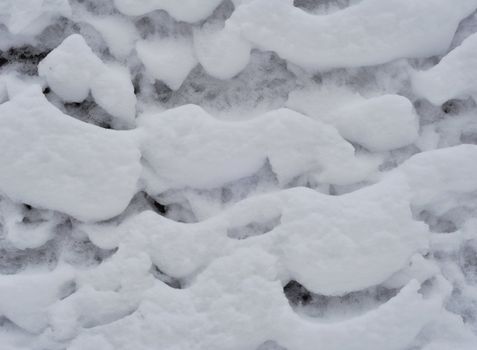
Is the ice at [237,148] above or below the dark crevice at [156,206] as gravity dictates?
above

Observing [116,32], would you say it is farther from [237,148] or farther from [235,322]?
[235,322]

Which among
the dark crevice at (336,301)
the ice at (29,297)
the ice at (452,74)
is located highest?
the ice at (452,74)

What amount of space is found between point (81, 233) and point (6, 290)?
0.36 feet

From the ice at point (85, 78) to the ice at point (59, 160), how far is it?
32mm

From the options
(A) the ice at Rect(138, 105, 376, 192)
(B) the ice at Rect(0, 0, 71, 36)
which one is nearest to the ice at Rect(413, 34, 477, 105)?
(A) the ice at Rect(138, 105, 376, 192)

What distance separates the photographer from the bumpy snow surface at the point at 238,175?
0.69 meters

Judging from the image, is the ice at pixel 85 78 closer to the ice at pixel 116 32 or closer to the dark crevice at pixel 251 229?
the ice at pixel 116 32

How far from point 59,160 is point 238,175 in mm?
220

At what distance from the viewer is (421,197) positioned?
2.35 ft

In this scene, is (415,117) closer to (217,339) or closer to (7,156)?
(217,339)

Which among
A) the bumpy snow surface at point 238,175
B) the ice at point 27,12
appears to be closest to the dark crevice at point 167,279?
the bumpy snow surface at point 238,175

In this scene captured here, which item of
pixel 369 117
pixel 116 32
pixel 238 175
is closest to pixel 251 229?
pixel 238 175

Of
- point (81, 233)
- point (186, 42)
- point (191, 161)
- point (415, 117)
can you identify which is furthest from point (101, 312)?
point (415, 117)

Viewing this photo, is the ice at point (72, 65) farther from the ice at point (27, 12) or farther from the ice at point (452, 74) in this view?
the ice at point (452, 74)
